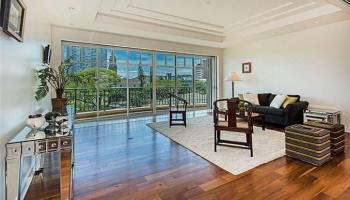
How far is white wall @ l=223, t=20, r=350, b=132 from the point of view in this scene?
4.63m

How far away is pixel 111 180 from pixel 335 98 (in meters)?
5.31

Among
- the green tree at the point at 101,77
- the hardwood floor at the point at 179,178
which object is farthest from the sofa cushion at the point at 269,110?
the green tree at the point at 101,77

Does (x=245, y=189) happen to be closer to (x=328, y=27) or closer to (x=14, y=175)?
(x=14, y=175)

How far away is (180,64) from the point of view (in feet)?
25.2

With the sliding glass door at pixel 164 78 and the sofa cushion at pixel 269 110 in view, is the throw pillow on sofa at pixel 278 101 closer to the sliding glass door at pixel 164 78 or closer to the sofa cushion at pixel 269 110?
the sofa cushion at pixel 269 110

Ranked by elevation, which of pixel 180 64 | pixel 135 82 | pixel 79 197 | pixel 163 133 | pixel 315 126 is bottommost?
pixel 79 197

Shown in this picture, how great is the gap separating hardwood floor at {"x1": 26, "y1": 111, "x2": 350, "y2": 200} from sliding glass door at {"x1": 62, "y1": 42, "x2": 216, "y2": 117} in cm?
296

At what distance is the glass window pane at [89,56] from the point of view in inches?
231

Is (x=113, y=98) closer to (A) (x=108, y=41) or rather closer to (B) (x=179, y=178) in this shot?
(A) (x=108, y=41)

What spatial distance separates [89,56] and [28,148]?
15.4ft

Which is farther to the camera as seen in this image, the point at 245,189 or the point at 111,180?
the point at 111,180

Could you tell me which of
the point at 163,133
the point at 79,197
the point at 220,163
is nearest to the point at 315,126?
the point at 220,163

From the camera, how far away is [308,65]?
525 centimetres

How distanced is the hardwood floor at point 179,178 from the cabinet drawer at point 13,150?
73cm
